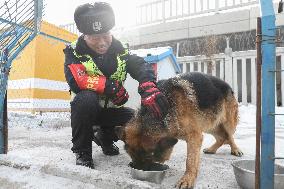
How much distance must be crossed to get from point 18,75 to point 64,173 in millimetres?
4496

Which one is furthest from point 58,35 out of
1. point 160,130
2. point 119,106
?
point 160,130

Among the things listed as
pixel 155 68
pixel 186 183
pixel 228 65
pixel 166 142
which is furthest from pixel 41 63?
pixel 228 65

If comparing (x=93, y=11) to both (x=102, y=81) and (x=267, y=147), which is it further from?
(x=267, y=147)

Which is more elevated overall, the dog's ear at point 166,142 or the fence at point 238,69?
the fence at point 238,69

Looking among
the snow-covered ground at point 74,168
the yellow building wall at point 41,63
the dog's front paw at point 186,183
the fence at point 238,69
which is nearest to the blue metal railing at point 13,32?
the snow-covered ground at point 74,168

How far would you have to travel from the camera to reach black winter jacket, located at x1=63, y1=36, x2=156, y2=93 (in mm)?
2508

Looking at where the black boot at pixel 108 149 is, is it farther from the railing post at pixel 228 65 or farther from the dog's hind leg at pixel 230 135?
the railing post at pixel 228 65

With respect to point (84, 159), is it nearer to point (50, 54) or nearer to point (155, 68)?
point (155, 68)

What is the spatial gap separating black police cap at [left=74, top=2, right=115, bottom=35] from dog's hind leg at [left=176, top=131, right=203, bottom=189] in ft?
3.51

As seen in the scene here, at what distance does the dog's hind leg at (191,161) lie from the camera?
1.95m

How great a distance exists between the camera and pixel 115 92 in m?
2.58

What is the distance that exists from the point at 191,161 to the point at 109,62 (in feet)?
3.75

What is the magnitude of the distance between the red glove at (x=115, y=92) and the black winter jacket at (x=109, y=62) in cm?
17

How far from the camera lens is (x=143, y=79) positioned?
246 centimetres
